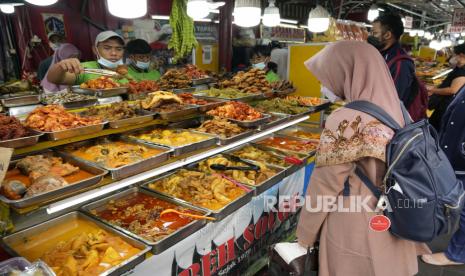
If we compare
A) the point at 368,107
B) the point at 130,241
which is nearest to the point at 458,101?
the point at 368,107

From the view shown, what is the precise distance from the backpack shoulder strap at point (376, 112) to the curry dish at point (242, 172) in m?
1.40

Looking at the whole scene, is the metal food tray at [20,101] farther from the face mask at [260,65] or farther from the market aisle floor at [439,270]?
the market aisle floor at [439,270]

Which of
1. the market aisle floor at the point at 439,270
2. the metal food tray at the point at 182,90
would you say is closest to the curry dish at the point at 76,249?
the metal food tray at the point at 182,90

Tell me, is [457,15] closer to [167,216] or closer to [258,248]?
[258,248]

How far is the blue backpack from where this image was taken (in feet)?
6.41

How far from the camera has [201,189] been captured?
2916 mm

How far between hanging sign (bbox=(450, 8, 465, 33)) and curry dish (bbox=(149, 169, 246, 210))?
1536 centimetres

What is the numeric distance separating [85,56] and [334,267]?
8910mm

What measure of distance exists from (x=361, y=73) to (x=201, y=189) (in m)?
1.71

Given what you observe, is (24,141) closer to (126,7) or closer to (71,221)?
(71,221)

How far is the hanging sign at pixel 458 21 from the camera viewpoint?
1360cm

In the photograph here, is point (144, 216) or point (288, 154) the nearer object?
point (144, 216)

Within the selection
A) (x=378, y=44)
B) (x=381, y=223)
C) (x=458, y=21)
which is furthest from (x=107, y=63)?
(x=458, y=21)

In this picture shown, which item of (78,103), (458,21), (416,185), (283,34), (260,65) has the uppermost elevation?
(458,21)
